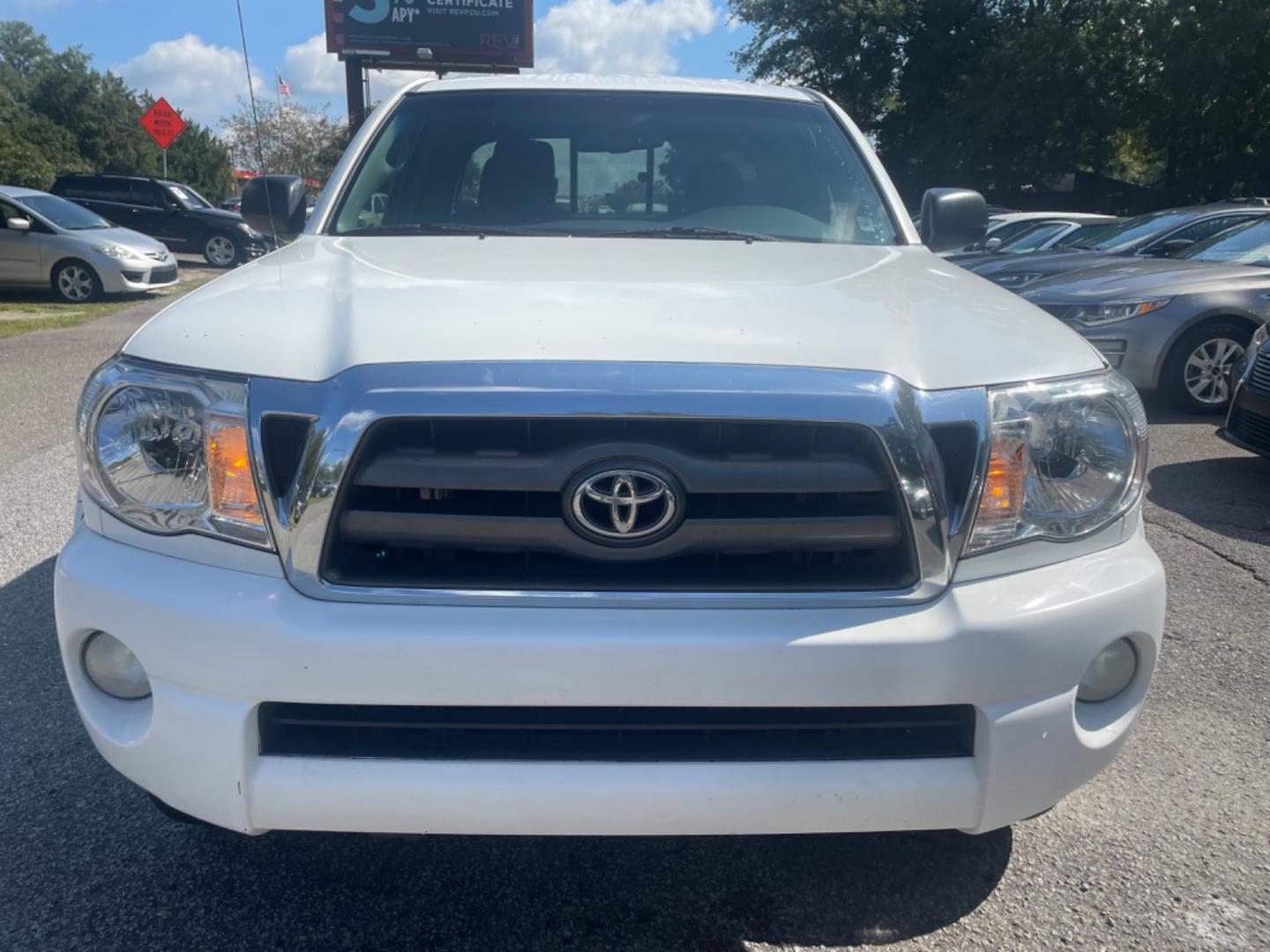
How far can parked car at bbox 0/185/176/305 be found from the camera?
14.1m

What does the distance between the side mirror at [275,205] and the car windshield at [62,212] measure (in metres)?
12.7

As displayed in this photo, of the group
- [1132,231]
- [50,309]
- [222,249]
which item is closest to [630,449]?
[1132,231]

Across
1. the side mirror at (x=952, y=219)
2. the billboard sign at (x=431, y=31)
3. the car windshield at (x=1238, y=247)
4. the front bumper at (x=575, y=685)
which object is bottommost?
the car windshield at (x=1238, y=247)

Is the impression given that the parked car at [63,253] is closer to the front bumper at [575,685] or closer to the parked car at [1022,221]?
the parked car at [1022,221]

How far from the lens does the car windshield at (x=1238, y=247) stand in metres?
8.39

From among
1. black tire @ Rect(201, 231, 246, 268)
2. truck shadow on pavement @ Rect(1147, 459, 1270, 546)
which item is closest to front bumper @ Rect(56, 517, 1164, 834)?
truck shadow on pavement @ Rect(1147, 459, 1270, 546)

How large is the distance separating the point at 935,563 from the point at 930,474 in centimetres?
16

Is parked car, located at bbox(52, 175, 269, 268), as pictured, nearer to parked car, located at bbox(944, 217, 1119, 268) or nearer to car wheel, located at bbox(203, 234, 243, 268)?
car wheel, located at bbox(203, 234, 243, 268)

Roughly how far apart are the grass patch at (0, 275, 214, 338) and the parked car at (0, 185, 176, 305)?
0.78ft

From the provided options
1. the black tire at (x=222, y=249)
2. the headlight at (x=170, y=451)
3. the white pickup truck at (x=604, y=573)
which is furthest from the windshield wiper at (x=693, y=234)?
the black tire at (x=222, y=249)

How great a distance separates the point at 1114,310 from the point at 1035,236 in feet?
19.4

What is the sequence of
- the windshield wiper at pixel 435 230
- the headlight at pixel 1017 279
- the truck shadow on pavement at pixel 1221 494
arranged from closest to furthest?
the windshield wiper at pixel 435 230
the truck shadow on pavement at pixel 1221 494
the headlight at pixel 1017 279

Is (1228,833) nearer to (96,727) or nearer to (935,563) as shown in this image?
(935,563)

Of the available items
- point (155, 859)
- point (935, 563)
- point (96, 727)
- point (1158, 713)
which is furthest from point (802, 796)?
point (1158, 713)
